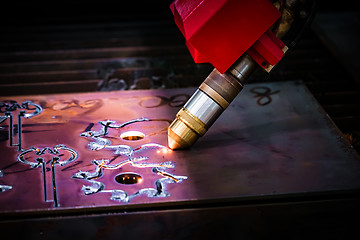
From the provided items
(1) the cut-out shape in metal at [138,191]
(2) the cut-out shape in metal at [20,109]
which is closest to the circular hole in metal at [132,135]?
(1) the cut-out shape in metal at [138,191]

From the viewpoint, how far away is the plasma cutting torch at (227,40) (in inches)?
52.4

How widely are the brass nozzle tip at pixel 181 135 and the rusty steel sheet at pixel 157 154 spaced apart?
0.13ft

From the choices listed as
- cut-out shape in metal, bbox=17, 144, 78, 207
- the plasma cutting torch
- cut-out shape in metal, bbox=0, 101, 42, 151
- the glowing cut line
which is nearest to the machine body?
the plasma cutting torch

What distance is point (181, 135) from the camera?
151 centimetres

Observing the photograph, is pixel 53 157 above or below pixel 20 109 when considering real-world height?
below

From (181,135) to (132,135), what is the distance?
26 centimetres

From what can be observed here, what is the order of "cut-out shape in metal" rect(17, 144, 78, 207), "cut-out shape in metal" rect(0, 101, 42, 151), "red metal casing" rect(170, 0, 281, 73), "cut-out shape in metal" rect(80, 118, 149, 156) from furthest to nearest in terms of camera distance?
"cut-out shape in metal" rect(0, 101, 42, 151) → "cut-out shape in metal" rect(80, 118, 149, 156) → "cut-out shape in metal" rect(17, 144, 78, 207) → "red metal casing" rect(170, 0, 281, 73)

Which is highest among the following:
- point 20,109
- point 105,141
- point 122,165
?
point 20,109

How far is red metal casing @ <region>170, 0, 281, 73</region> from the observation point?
1323mm

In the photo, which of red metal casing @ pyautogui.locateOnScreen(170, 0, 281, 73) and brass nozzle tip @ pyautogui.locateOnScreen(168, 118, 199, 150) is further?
brass nozzle tip @ pyautogui.locateOnScreen(168, 118, 199, 150)

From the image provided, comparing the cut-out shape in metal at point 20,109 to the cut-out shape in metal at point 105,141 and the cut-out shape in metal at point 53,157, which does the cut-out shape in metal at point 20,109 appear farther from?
the cut-out shape in metal at point 105,141

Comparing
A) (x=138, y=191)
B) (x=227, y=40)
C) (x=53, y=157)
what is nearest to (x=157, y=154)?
(x=138, y=191)

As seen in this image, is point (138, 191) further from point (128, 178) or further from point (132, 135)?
point (132, 135)

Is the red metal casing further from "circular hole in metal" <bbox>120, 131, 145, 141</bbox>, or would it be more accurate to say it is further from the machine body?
"circular hole in metal" <bbox>120, 131, 145, 141</bbox>
